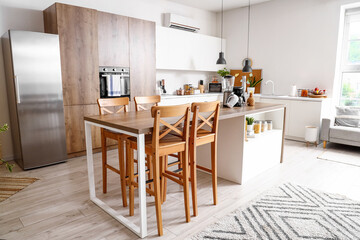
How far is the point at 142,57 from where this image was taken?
14.4ft

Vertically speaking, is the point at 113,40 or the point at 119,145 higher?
the point at 113,40

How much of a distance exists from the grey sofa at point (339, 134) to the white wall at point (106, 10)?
9.84 feet

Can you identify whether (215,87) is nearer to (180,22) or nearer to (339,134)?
(180,22)

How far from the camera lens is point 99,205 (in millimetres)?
2396

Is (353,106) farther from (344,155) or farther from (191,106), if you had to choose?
(191,106)

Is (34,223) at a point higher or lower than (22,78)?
lower

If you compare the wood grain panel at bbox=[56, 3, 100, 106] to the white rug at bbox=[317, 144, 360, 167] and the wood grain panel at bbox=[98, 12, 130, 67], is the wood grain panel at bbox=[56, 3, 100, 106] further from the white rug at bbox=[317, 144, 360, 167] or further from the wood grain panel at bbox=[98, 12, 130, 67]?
the white rug at bbox=[317, 144, 360, 167]

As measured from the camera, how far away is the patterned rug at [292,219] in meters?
1.96

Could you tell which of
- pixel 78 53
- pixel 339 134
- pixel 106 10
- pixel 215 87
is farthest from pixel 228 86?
pixel 215 87

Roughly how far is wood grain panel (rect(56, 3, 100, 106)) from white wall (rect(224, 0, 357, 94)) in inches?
145

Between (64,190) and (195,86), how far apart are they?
4.10 metres

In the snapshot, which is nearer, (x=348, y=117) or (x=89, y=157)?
(x=89, y=157)

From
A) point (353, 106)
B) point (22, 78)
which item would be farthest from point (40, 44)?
point (353, 106)

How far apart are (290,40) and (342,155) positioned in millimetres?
2588
